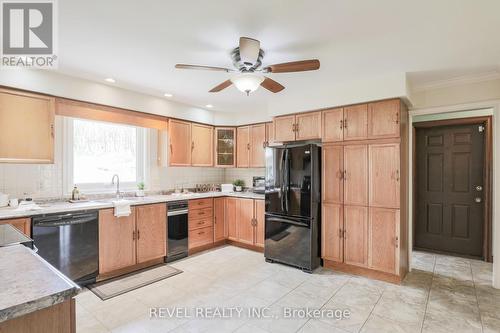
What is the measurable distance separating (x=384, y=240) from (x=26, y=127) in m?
4.31

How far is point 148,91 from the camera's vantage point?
3783 mm

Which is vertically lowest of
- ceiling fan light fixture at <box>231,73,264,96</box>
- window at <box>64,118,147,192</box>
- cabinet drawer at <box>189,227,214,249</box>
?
cabinet drawer at <box>189,227,214,249</box>

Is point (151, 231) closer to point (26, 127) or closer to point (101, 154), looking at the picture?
point (101, 154)

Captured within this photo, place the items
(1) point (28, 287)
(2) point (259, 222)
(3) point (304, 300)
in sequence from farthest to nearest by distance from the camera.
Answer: (2) point (259, 222) < (3) point (304, 300) < (1) point (28, 287)

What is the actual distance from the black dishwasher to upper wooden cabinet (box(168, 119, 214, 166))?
1594 mm

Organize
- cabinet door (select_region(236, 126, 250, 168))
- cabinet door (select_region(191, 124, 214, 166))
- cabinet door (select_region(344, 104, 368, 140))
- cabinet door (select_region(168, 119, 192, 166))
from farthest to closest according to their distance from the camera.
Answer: cabinet door (select_region(236, 126, 250, 168)) < cabinet door (select_region(191, 124, 214, 166)) < cabinet door (select_region(168, 119, 192, 166)) < cabinet door (select_region(344, 104, 368, 140))

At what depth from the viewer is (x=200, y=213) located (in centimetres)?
424

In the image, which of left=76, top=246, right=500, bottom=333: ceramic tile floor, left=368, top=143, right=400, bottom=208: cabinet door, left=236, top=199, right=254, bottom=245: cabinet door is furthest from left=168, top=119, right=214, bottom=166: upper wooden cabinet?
left=368, top=143, right=400, bottom=208: cabinet door

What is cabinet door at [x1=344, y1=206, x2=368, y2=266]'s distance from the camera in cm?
330

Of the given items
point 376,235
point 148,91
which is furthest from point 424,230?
point 148,91

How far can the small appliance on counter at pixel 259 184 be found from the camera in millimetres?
4783

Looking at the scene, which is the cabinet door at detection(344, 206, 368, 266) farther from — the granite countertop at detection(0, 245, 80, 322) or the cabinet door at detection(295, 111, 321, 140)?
the granite countertop at detection(0, 245, 80, 322)

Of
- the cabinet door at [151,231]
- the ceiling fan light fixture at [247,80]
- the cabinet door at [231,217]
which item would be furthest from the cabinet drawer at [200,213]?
the ceiling fan light fixture at [247,80]

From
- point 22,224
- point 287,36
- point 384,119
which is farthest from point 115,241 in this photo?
point 384,119
